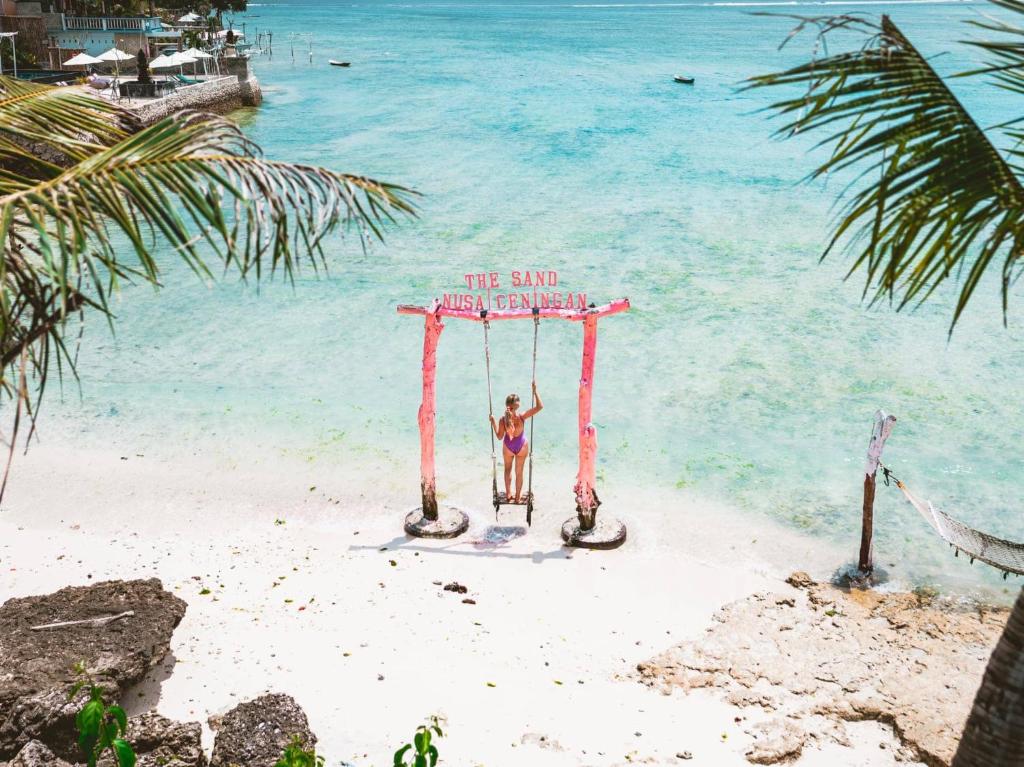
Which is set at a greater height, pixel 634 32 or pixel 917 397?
pixel 634 32

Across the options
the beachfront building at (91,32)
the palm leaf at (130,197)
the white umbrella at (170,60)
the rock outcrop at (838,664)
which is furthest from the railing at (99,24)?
the palm leaf at (130,197)

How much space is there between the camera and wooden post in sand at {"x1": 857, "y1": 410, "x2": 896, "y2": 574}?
9.27 m

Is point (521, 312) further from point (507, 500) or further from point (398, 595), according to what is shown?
point (398, 595)

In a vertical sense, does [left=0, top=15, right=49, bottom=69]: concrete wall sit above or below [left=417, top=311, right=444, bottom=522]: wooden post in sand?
above

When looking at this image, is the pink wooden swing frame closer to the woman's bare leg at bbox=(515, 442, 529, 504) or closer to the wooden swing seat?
the wooden swing seat

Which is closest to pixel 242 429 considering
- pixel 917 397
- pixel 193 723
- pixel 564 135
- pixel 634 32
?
pixel 193 723

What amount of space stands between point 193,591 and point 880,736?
20.1 feet

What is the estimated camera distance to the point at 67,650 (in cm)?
707

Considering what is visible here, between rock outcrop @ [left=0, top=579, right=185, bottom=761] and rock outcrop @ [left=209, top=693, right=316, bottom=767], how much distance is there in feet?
3.20

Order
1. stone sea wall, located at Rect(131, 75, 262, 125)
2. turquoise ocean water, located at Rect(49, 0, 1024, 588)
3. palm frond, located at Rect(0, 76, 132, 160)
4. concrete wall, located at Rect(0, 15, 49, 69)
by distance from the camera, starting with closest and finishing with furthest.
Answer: palm frond, located at Rect(0, 76, 132, 160) < turquoise ocean water, located at Rect(49, 0, 1024, 588) < stone sea wall, located at Rect(131, 75, 262, 125) < concrete wall, located at Rect(0, 15, 49, 69)

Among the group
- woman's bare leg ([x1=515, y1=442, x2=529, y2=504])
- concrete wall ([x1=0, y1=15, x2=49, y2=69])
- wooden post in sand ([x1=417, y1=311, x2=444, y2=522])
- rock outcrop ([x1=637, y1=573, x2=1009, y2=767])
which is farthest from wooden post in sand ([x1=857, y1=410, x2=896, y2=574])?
concrete wall ([x1=0, y1=15, x2=49, y2=69])

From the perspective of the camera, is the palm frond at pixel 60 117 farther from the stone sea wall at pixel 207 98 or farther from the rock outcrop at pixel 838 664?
the stone sea wall at pixel 207 98

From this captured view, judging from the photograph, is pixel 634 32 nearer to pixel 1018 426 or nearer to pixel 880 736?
pixel 1018 426

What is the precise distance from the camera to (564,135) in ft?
127
